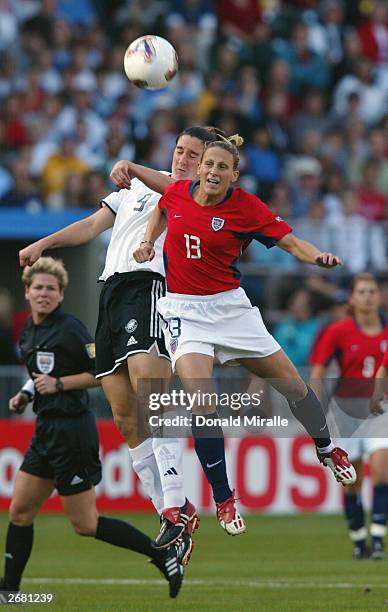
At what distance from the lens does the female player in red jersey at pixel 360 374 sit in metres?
13.1

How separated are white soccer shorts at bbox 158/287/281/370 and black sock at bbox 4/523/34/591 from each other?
1965 millimetres

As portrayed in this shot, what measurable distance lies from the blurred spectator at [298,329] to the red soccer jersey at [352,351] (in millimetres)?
3427

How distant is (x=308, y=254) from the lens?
27.7 feet

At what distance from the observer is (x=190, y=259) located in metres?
8.75

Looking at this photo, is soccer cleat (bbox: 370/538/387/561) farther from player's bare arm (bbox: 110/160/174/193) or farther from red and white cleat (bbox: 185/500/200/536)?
player's bare arm (bbox: 110/160/174/193)

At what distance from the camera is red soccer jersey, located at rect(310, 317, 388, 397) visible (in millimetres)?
13430

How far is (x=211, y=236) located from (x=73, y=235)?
112cm

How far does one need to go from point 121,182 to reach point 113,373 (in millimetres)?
1325

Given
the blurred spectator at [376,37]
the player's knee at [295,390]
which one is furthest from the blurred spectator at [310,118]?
the player's knee at [295,390]

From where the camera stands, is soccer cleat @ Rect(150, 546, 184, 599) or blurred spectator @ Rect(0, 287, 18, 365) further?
blurred spectator @ Rect(0, 287, 18, 365)

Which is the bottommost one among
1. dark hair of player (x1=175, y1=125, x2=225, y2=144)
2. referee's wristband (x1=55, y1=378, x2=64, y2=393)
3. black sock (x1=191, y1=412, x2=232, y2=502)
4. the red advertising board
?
the red advertising board

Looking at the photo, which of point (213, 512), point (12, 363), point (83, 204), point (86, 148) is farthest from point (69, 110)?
point (213, 512)

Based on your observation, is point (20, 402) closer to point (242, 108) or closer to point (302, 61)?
point (242, 108)

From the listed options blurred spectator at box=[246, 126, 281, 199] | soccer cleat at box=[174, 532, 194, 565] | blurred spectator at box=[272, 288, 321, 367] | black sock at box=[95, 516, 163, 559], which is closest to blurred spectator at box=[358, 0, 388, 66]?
blurred spectator at box=[246, 126, 281, 199]
